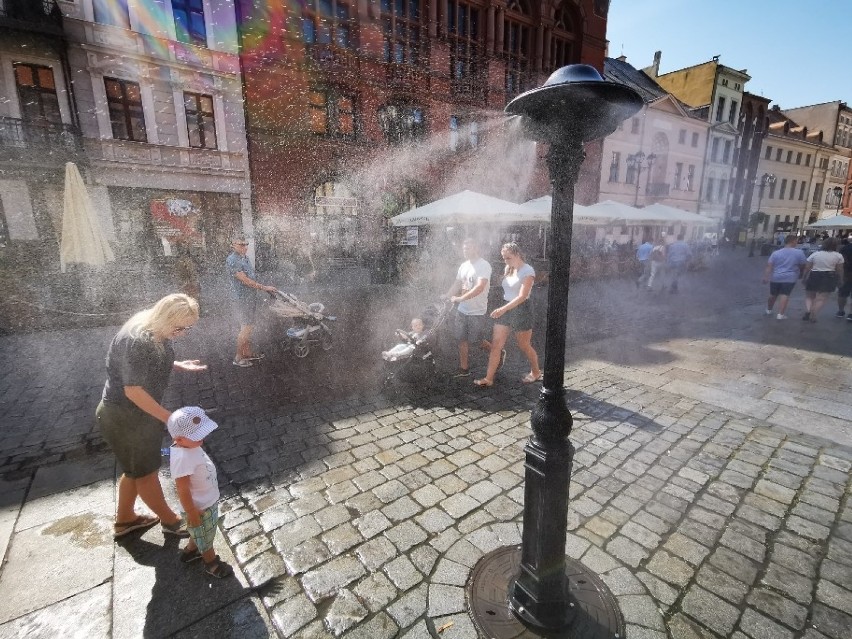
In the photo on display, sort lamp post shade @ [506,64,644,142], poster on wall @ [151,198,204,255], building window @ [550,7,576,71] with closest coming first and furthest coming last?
lamp post shade @ [506,64,644,142] < poster on wall @ [151,198,204,255] < building window @ [550,7,576,71]

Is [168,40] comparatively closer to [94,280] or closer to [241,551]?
[94,280]

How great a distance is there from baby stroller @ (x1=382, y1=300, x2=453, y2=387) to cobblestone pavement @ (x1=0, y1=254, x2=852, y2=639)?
0.23 meters

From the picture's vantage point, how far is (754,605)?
7.50 feet

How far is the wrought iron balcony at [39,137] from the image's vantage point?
1207 centimetres

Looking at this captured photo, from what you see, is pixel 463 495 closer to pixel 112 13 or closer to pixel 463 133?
pixel 112 13

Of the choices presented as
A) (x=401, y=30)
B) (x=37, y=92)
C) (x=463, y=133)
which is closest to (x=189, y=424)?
(x=37, y=92)

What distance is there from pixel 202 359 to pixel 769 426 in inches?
305

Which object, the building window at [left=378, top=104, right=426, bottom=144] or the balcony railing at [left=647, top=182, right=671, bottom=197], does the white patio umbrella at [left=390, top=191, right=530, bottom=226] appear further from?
the balcony railing at [left=647, top=182, right=671, bottom=197]

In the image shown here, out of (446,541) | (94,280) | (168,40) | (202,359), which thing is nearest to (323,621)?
(446,541)

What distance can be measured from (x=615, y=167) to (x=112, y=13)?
25.8 m

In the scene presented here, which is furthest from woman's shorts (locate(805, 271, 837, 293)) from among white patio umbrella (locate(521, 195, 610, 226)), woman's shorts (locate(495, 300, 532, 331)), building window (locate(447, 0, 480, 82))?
building window (locate(447, 0, 480, 82))

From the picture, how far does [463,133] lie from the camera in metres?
19.1

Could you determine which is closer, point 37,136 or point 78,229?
point 78,229

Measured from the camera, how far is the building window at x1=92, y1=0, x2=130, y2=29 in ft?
41.4
